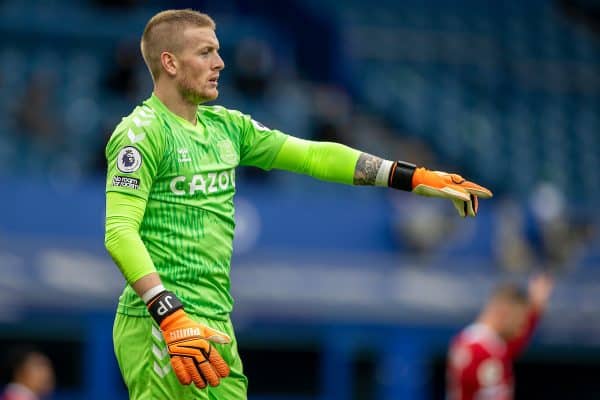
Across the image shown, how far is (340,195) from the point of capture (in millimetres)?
15133

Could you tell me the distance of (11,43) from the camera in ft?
55.3

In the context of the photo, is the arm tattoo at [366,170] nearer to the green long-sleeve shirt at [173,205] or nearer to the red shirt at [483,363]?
the green long-sleeve shirt at [173,205]

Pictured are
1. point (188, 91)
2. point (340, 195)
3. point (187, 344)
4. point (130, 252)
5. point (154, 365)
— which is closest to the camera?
point (187, 344)

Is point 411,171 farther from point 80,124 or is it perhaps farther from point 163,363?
point 80,124

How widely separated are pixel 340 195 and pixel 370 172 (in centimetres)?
974

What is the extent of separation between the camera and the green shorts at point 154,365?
503cm

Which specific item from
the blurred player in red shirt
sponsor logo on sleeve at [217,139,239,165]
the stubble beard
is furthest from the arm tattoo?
the blurred player in red shirt

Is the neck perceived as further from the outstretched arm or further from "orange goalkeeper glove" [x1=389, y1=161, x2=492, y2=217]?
"orange goalkeeper glove" [x1=389, y1=161, x2=492, y2=217]

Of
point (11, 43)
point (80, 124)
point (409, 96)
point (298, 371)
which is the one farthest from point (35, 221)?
point (409, 96)

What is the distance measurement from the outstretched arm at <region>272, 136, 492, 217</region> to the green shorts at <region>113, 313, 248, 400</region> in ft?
2.53

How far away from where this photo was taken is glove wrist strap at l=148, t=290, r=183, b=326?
4.74 m

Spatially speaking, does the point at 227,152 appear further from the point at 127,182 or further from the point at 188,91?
the point at 127,182

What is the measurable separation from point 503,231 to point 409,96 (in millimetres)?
4821

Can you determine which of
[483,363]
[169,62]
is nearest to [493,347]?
[483,363]
